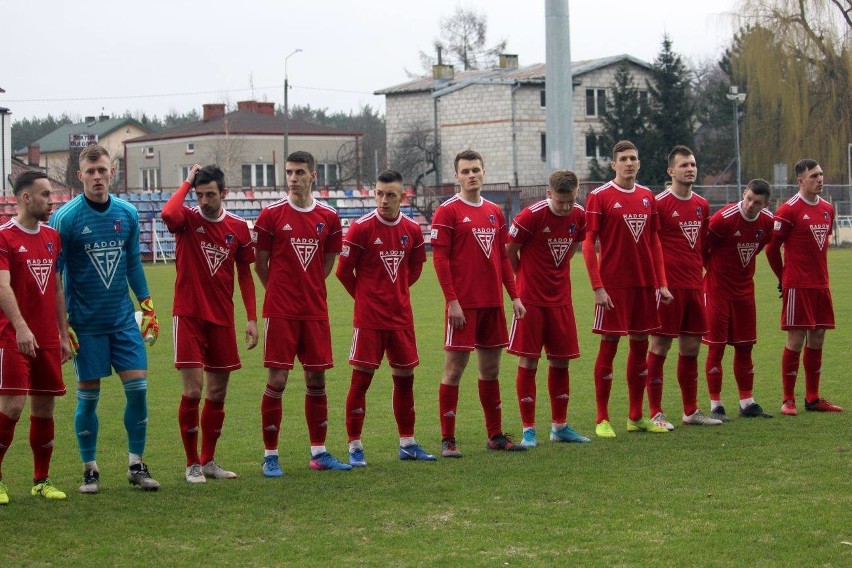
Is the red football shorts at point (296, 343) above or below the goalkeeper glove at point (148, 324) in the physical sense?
below

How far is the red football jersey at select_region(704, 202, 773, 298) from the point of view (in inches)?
399

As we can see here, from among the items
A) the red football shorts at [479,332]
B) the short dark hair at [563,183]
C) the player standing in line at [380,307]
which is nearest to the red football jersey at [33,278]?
the player standing in line at [380,307]

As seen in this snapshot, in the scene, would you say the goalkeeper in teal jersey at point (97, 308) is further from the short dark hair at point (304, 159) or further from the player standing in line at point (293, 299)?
the short dark hair at point (304, 159)

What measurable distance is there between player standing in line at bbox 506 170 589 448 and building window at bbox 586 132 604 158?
58176 millimetres

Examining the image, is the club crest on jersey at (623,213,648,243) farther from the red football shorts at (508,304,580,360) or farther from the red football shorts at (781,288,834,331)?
the red football shorts at (781,288,834,331)

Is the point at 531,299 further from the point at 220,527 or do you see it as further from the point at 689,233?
the point at 220,527

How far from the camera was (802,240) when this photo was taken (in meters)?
10.5

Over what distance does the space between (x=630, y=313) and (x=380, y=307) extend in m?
2.34

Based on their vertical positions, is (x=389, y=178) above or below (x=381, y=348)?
above

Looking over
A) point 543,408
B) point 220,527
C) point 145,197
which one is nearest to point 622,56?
point 145,197

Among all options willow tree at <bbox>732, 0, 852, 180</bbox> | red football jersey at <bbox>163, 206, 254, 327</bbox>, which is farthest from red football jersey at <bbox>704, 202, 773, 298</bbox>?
willow tree at <bbox>732, 0, 852, 180</bbox>

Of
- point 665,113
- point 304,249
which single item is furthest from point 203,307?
point 665,113

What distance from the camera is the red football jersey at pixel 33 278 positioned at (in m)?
7.00

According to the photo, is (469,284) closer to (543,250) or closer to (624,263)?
(543,250)
